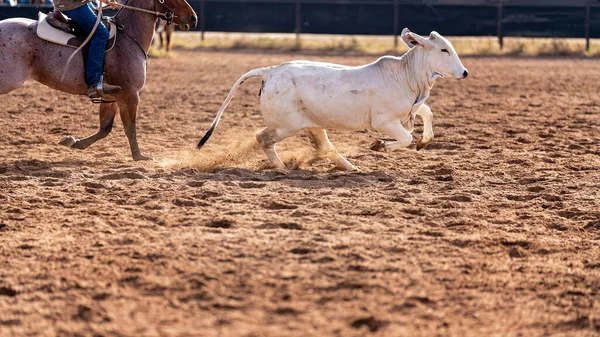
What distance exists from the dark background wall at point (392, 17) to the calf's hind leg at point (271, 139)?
61.1 ft

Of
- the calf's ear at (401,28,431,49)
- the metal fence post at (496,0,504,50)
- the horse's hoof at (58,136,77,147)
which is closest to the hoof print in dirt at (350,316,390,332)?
the calf's ear at (401,28,431,49)

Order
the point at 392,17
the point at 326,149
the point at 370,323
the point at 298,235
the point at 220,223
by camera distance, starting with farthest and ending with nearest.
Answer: the point at 392,17, the point at 326,149, the point at 220,223, the point at 298,235, the point at 370,323

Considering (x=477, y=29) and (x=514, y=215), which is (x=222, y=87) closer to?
(x=514, y=215)

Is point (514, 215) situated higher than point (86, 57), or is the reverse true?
point (86, 57)

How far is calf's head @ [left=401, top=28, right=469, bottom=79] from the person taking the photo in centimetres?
830

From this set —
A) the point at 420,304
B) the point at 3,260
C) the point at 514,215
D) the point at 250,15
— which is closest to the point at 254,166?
the point at 514,215

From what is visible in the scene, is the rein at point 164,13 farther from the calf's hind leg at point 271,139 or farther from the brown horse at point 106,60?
the calf's hind leg at point 271,139

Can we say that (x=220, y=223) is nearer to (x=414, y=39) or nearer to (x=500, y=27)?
(x=414, y=39)

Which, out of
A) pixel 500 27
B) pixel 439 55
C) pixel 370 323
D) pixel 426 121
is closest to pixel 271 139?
pixel 426 121

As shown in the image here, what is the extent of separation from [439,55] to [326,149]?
131 centimetres

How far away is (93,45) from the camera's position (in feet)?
28.2

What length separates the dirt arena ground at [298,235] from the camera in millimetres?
4664

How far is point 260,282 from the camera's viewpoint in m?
5.08

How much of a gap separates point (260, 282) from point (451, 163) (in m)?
4.45
